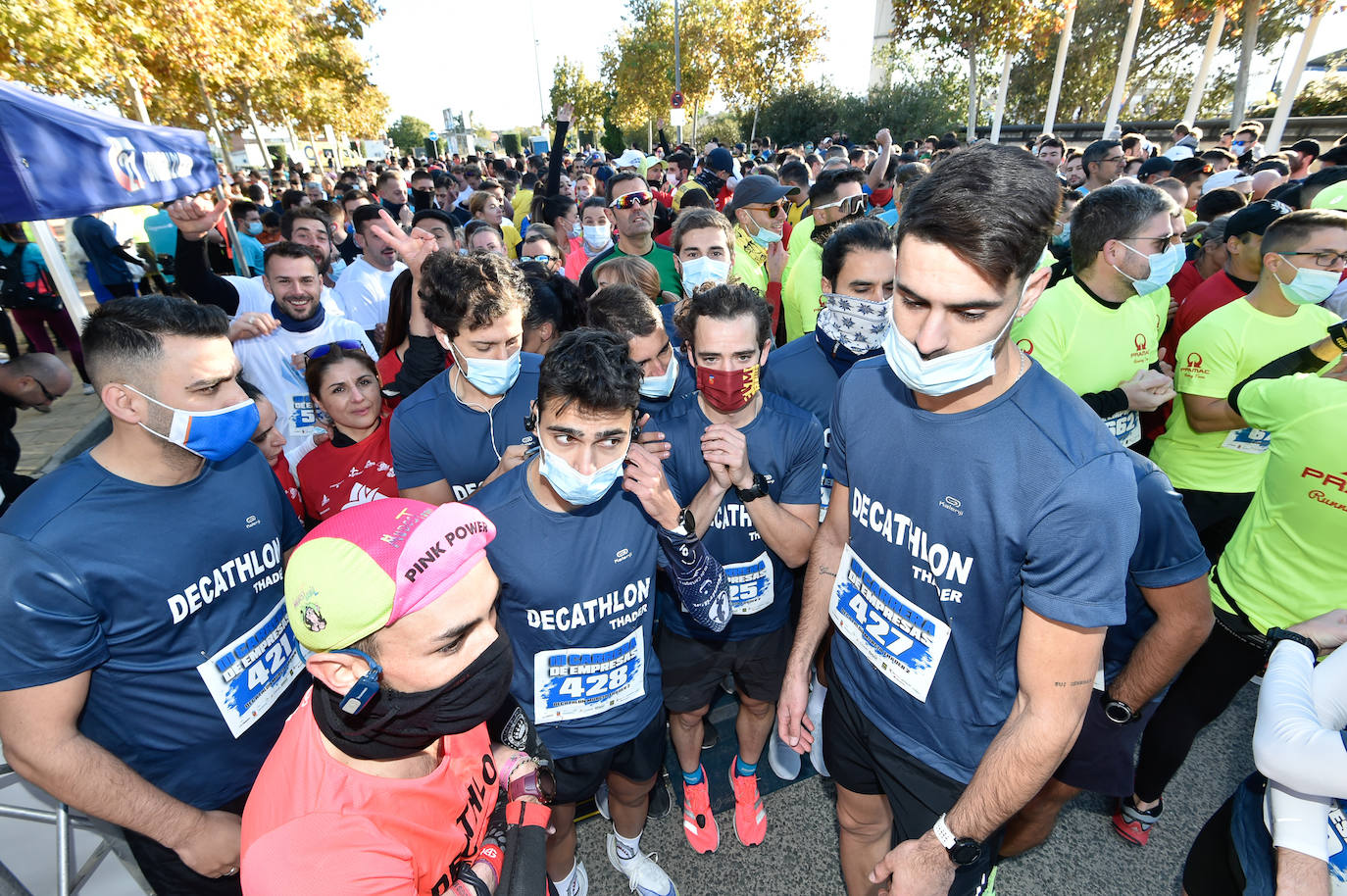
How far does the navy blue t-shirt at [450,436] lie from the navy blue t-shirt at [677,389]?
1.89 ft

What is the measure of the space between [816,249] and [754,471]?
285cm

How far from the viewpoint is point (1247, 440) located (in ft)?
10.5

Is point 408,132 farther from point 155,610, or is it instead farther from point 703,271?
point 155,610

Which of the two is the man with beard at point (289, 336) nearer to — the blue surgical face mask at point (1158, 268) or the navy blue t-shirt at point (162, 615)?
the navy blue t-shirt at point (162, 615)

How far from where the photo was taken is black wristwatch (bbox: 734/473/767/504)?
2451mm

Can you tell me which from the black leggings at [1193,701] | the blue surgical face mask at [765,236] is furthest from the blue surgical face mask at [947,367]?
the blue surgical face mask at [765,236]

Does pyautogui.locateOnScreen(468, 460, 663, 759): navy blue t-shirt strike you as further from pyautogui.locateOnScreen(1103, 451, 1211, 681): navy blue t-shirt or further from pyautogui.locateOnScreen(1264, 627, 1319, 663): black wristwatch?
pyautogui.locateOnScreen(1264, 627, 1319, 663): black wristwatch

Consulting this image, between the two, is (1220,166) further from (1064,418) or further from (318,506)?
(318,506)

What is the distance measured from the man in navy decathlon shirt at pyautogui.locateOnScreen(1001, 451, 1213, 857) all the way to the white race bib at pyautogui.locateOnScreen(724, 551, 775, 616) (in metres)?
1.22

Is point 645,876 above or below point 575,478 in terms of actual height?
below

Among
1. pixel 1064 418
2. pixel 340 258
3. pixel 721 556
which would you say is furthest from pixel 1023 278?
pixel 340 258

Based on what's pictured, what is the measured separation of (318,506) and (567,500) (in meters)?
1.74

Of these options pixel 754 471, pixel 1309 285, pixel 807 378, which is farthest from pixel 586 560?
pixel 1309 285

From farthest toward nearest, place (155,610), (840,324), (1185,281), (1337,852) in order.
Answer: (1185,281), (840,324), (155,610), (1337,852)
